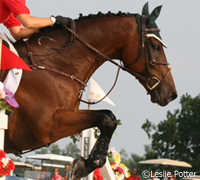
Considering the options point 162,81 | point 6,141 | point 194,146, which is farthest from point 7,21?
point 194,146

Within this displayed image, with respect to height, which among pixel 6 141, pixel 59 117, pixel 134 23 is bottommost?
pixel 6 141

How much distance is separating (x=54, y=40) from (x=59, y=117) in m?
0.96

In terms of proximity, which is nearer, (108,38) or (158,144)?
(108,38)

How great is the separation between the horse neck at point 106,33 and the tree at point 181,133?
35544 mm

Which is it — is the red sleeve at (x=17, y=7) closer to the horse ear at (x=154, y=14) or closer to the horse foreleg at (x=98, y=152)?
the horse foreleg at (x=98, y=152)

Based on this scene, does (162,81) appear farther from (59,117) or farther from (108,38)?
(59,117)

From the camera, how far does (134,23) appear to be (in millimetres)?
4246

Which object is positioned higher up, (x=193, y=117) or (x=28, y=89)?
(x=193, y=117)

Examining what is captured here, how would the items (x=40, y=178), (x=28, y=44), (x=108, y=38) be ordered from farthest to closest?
1. (x=40, y=178)
2. (x=108, y=38)
3. (x=28, y=44)

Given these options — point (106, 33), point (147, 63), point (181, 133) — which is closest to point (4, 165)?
point (106, 33)

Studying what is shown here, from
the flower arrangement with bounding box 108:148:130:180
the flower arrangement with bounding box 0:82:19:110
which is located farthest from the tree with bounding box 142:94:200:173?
the flower arrangement with bounding box 0:82:19:110

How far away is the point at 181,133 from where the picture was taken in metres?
41.1

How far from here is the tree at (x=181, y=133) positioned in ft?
128

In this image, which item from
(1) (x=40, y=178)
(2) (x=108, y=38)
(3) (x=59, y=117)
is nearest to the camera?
(3) (x=59, y=117)
